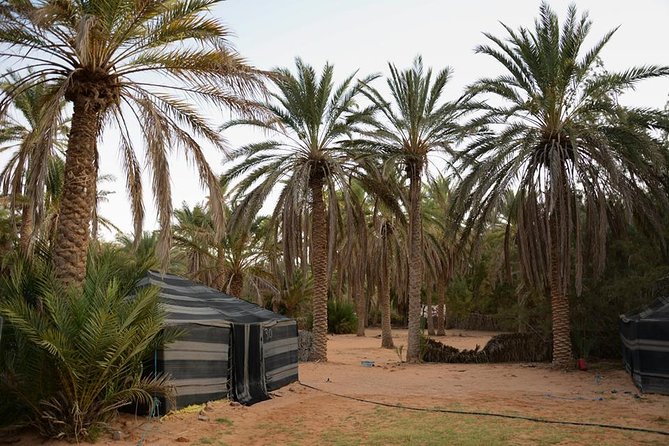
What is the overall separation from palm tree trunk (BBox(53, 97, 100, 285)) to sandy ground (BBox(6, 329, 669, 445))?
2631 mm

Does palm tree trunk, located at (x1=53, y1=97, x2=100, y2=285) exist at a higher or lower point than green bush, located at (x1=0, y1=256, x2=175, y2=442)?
higher

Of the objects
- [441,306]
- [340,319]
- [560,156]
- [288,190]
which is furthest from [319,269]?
[340,319]

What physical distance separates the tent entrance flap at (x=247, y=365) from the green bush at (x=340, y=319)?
27.7 metres

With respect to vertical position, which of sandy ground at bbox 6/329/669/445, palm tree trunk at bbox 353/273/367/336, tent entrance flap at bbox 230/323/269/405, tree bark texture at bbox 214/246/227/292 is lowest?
sandy ground at bbox 6/329/669/445

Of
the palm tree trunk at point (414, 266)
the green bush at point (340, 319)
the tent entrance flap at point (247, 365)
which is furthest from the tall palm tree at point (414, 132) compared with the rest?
the green bush at point (340, 319)

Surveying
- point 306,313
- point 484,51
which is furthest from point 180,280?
point 306,313

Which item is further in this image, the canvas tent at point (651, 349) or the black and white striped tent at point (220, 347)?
the canvas tent at point (651, 349)

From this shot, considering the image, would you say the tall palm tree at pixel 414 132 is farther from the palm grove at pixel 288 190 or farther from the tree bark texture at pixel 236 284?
the tree bark texture at pixel 236 284

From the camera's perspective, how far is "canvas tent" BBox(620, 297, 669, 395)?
39.9ft

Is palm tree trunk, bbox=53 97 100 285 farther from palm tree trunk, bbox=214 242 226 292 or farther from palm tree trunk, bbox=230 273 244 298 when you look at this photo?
palm tree trunk, bbox=230 273 244 298

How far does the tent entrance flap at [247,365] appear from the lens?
1212 cm

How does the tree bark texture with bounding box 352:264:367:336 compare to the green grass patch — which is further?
the tree bark texture with bounding box 352:264:367:336

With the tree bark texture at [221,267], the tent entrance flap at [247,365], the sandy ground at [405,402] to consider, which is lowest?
the sandy ground at [405,402]

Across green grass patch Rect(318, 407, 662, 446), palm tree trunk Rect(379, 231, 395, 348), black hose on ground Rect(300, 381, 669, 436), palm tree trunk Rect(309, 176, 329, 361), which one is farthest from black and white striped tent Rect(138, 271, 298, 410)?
palm tree trunk Rect(379, 231, 395, 348)
